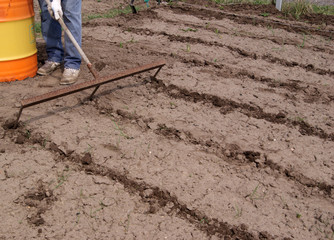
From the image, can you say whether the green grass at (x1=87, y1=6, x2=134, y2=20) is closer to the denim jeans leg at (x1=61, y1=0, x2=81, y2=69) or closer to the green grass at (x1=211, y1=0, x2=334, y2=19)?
the denim jeans leg at (x1=61, y1=0, x2=81, y2=69)

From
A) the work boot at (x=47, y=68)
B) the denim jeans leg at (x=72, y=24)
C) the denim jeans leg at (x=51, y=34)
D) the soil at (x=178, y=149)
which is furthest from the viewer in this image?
the work boot at (x=47, y=68)

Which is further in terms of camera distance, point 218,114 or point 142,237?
point 218,114

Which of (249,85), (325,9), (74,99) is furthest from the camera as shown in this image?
(325,9)

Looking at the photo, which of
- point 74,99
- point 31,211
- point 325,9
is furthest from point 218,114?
point 325,9

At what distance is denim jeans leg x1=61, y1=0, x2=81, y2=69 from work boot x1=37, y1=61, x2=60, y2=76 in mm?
240

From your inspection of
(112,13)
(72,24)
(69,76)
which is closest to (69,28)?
(72,24)

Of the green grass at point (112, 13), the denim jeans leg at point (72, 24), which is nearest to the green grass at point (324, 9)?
the green grass at point (112, 13)

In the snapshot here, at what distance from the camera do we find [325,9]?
6.91 meters

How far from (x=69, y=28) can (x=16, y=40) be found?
49cm

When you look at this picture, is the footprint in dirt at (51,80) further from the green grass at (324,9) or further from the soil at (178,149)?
Result: the green grass at (324,9)

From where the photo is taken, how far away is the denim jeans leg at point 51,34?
377 cm

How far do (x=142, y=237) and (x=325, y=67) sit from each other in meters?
3.29

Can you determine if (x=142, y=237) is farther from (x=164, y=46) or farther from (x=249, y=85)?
(x=164, y=46)

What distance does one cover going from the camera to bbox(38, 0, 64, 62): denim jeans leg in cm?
377
